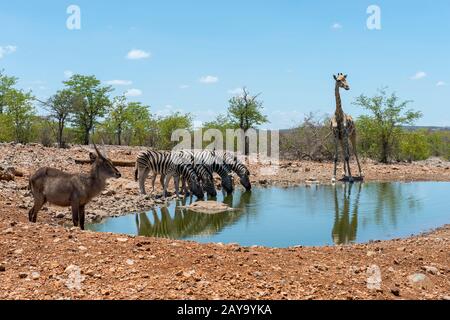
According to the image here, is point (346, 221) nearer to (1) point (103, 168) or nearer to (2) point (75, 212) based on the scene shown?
(1) point (103, 168)

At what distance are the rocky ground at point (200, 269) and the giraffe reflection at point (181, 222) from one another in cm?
364

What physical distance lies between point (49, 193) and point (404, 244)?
20.7 ft

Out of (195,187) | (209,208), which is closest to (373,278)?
(209,208)

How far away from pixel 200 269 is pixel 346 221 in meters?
7.15

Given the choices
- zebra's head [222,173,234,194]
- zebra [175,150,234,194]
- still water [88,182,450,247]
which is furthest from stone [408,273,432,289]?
zebra's head [222,173,234,194]

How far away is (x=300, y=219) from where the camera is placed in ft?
41.2

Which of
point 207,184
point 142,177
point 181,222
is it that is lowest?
point 181,222

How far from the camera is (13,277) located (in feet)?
18.8

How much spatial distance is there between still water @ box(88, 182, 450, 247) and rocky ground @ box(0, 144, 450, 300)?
2.28 metres

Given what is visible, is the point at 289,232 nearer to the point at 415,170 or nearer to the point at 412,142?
the point at 415,170

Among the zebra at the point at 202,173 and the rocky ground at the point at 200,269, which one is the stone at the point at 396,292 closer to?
the rocky ground at the point at 200,269

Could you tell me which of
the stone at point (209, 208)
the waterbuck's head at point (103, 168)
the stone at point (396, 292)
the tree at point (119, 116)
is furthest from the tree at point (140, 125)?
the stone at point (396, 292)

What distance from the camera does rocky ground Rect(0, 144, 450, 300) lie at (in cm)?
546

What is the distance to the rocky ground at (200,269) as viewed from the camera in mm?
5457
